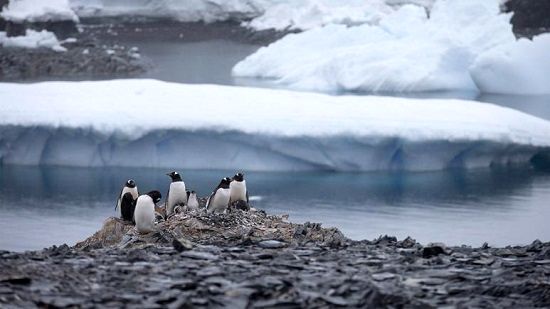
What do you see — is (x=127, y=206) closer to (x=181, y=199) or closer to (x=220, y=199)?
(x=181, y=199)

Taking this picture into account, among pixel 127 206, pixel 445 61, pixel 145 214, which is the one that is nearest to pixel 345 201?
pixel 127 206

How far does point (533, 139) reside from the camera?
12523 mm


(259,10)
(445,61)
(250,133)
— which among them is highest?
(259,10)

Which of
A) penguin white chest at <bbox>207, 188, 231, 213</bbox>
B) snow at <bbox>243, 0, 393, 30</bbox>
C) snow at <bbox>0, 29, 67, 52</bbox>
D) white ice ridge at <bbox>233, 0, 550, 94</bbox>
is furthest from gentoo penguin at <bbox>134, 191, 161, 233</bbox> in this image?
snow at <bbox>243, 0, 393, 30</bbox>

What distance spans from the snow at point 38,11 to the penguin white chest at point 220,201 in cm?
1822

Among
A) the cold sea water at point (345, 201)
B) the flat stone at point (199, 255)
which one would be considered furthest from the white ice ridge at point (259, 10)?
the flat stone at point (199, 255)

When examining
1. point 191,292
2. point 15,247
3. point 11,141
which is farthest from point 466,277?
point 11,141

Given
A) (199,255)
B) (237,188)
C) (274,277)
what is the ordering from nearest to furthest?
(274,277) < (199,255) < (237,188)

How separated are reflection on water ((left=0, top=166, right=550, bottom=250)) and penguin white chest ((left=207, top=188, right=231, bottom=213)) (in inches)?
81.5

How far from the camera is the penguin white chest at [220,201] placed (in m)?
7.28

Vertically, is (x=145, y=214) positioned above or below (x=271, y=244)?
above

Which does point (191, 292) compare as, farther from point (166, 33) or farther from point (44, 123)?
point (166, 33)

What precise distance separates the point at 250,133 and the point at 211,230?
216 inches

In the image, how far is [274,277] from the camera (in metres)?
4.16
